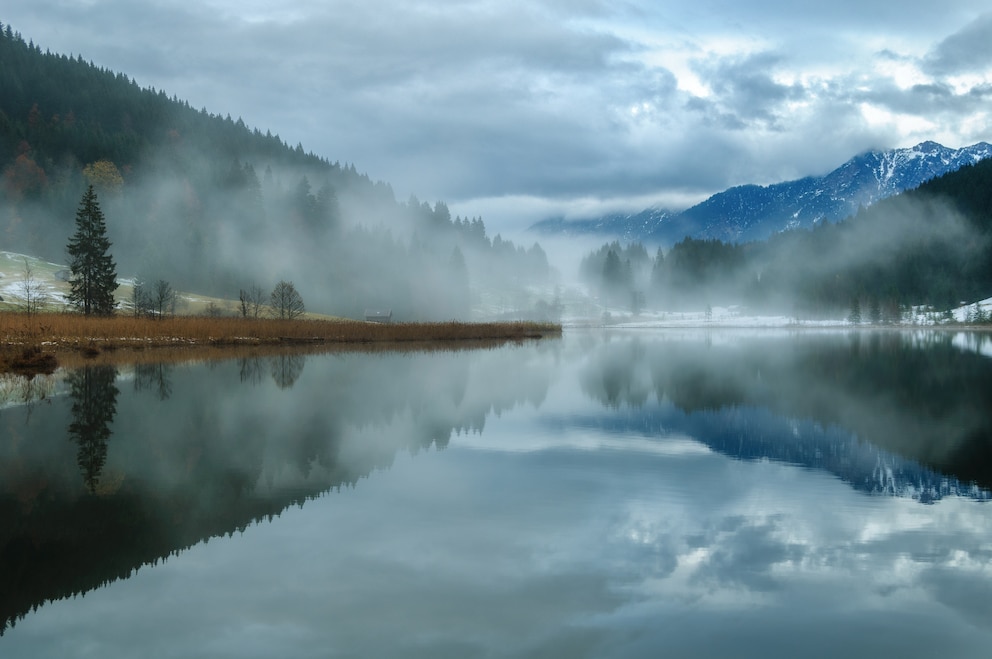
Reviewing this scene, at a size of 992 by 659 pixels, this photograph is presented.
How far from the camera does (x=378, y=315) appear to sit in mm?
154125

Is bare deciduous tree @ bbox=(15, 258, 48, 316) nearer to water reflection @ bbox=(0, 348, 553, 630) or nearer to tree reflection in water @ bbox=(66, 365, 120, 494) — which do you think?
tree reflection in water @ bbox=(66, 365, 120, 494)

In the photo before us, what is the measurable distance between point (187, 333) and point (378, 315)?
87.2m

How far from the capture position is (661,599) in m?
9.62

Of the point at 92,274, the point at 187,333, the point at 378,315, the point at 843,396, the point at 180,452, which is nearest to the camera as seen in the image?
the point at 180,452

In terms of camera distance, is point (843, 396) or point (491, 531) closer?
point (491, 531)

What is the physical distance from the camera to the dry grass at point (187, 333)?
5288cm

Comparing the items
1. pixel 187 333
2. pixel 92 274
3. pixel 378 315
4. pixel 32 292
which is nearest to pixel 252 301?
Answer: pixel 378 315

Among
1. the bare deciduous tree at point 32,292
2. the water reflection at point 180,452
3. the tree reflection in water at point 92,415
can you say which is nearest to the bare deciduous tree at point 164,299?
the bare deciduous tree at point 32,292

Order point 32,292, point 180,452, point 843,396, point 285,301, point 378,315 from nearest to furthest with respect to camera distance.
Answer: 1. point 180,452
2. point 843,396
3. point 32,292
4. point 285,301
5. point 378,315

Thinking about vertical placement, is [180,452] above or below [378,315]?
below

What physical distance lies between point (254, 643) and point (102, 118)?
22032cm

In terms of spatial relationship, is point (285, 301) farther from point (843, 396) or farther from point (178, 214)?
point (843, 396)

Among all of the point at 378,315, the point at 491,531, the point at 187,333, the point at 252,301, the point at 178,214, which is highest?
the point at 178,214

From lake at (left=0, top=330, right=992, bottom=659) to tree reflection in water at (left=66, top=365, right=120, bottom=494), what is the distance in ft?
0.49
